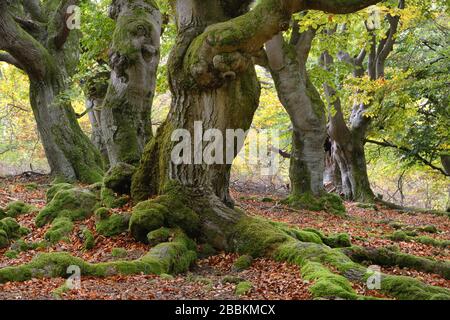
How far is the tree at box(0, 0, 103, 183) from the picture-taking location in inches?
601

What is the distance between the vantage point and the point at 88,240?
831cm

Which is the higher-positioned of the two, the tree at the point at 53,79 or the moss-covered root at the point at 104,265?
the tree at the point at 53,79

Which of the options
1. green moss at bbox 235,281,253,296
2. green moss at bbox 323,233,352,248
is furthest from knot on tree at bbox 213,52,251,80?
green moss at bbox 323,233,352,248

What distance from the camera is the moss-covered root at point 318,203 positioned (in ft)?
47.6

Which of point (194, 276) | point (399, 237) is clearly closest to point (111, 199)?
point (194, 276)

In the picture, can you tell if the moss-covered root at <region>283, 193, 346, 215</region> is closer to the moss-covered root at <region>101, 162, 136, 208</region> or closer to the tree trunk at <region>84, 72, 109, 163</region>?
the tree trunk at <region>84, 72, 109, 163</region>

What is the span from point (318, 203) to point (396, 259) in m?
6.51

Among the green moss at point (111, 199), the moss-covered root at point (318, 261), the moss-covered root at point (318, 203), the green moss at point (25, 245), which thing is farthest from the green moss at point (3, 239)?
the moss-covered root at point (318, 203)

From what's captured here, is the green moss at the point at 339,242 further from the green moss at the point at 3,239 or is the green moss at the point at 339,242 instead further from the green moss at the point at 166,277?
the green moss at the point at 3,239

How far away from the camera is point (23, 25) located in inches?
638

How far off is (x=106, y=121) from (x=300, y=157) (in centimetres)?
662

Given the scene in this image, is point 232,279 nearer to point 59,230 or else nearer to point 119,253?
point 119,253

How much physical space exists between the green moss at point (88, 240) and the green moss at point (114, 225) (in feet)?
0.67

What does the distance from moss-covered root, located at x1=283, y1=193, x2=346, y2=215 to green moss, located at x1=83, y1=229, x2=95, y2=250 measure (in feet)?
24.7
